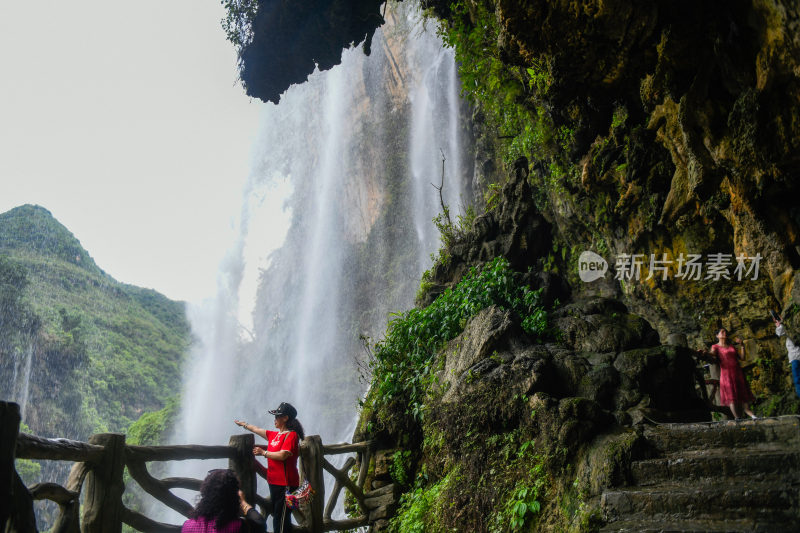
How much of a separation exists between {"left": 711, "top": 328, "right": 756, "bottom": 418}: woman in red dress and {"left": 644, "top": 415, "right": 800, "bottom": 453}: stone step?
2341 mm

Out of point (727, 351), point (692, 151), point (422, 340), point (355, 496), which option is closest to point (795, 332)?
point (727, 351)

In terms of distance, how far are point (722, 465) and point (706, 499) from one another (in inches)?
15.8

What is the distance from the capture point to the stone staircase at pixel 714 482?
305 cm

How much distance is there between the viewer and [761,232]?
16.6ft

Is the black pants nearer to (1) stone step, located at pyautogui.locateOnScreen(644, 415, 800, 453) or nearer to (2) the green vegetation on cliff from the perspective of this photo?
(2) the green vegetation on cliff

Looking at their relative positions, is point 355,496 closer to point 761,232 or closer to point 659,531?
point 659,531

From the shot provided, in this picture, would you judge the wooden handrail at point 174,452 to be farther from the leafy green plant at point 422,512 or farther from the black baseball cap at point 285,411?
the leafy green plant at point 422,512

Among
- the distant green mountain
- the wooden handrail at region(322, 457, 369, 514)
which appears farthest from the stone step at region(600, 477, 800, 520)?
the distant green mountain

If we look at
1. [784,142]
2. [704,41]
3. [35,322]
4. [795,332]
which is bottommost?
[795,332]

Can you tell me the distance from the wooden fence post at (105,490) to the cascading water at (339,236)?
52.2ft

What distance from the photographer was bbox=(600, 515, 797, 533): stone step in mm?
2870

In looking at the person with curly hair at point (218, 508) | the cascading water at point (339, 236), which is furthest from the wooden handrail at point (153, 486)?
the cascading water at point (339, 236)

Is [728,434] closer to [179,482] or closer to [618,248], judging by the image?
[179,482]

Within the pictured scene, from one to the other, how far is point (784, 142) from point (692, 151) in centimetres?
104
